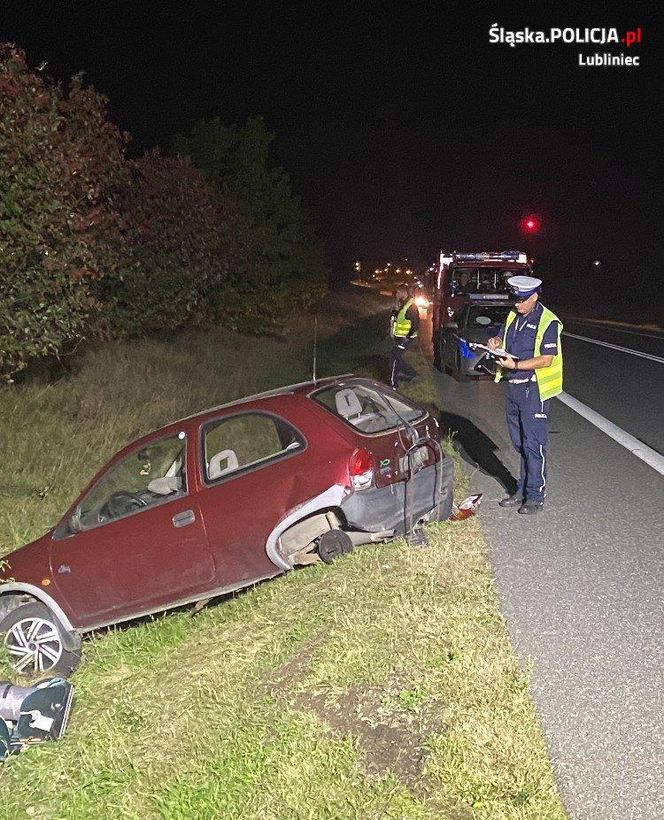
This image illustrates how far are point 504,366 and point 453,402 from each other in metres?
6.05

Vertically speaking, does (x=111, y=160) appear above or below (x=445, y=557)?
above

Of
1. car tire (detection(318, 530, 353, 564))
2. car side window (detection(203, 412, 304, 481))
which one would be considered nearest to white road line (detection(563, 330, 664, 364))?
car side window (detection(203, 412, 304, 481))

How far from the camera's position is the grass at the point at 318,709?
2.89 meters

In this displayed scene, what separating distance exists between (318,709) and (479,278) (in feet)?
49.5

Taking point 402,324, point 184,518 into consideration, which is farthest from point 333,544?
point 402,324

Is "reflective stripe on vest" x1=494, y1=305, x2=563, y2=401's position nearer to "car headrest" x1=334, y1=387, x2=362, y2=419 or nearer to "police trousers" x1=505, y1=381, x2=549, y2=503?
"police trousers" x1=505, y1=381, x2=549, y2=503

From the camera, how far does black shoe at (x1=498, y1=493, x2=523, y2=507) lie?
20.6 ft

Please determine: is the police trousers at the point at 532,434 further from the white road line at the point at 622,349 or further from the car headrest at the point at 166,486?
the white road line at the point at 622,349

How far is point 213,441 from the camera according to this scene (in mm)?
10125

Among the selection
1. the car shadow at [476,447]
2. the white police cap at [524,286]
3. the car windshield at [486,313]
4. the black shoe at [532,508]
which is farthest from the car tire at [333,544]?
the car windshield at [486,313]

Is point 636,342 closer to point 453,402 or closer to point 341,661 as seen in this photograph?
point 453,402

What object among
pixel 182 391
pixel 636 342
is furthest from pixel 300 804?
pixel 636 342

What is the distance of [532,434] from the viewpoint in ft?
19.6

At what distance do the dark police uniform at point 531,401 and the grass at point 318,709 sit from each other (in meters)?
0.68
